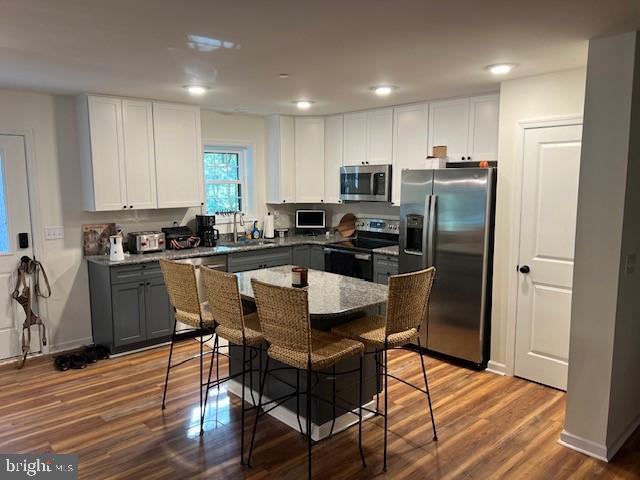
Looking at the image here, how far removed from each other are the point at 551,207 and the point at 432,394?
67.9 inches

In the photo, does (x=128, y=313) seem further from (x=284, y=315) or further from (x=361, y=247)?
(x=284, y=315)

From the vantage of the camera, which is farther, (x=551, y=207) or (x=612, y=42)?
(x=551, y=207)

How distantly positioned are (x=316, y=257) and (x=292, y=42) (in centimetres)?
326

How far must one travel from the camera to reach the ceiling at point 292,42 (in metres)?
2.23

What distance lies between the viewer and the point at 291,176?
5.99m

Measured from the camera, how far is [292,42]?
2771 mm

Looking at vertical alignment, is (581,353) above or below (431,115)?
below

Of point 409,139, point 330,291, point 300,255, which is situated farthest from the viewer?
point 300,255

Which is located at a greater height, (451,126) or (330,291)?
(451,126)

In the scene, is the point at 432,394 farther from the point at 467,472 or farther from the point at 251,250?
the point at 251,250

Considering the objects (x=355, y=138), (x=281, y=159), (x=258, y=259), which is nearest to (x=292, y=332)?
(x=258, y=259)

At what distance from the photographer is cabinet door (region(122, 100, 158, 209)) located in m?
4.68

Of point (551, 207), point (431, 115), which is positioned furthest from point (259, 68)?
point (551, 207)

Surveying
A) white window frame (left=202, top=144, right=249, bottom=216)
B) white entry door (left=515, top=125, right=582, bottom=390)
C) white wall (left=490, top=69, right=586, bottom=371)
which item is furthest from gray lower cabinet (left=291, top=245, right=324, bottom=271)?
white entry door (left=515, top=125, right=582, bottom=390)
